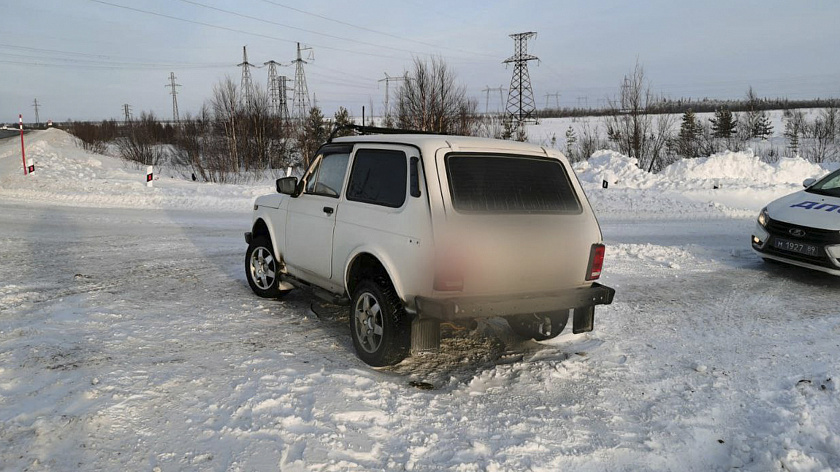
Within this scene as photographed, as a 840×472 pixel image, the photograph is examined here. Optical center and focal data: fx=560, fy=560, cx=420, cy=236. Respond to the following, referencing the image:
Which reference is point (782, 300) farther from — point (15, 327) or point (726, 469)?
point (15, 327)

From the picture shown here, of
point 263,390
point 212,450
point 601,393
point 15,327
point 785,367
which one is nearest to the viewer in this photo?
point 212,450

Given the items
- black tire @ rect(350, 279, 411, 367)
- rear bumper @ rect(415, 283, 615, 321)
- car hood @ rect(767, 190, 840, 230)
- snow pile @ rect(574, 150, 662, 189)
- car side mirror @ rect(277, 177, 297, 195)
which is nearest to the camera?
rear bumper @ rect(415, 283, 615, 321)

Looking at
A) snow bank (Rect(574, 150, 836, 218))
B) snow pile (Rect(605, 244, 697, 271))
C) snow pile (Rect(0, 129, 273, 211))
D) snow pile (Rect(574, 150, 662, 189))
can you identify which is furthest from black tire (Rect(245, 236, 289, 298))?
snow pile (Rect(574, 150, 662, 189))

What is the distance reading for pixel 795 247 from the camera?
25.5 feet

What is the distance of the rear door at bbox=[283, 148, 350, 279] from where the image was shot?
543 cm

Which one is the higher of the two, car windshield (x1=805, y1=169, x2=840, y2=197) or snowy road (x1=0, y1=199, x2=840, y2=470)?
car windshield (x1=805, y1=169, x2=840, y2=197)

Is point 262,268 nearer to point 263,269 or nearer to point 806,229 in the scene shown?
point 263,269

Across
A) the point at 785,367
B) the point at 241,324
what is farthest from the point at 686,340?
the point at 241,324

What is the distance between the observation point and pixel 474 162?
459 cm

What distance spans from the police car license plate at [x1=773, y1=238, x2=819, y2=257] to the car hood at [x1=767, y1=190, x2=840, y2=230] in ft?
0.90

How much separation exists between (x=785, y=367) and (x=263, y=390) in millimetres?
4392

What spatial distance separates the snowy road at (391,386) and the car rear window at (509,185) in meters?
1.42

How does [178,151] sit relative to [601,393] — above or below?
above

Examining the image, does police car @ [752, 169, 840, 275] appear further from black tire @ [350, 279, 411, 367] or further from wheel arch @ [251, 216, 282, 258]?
wheel arch @ [251, 216, 282, 258]
